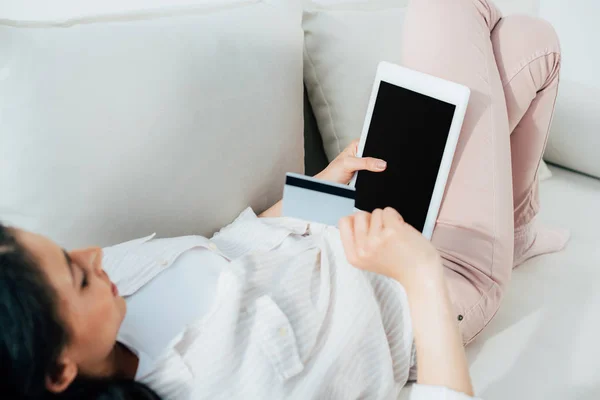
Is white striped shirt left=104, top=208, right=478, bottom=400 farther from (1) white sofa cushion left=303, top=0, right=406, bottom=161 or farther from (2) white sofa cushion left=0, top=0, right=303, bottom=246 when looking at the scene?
(1) white sofa cushion left=303, top=0, right=406, bottom=161

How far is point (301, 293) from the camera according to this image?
682mm

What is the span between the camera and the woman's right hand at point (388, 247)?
1.99 feet

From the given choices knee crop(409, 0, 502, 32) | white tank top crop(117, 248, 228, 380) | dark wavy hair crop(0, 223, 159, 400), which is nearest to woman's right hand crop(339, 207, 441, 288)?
white tank top crop(117, 248, 228, 380)

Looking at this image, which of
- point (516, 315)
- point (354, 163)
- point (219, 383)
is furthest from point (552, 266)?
point (219, 383)

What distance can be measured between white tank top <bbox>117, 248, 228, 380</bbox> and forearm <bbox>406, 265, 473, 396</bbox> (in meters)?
0.26

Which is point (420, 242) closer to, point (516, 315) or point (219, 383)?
point (219, 383)

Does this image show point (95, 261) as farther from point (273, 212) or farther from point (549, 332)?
point (549, 332)

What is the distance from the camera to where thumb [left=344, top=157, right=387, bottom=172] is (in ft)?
2.77

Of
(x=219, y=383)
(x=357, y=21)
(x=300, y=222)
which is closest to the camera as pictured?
(x=219, y=383)

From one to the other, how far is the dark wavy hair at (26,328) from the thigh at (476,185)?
0.53 meters

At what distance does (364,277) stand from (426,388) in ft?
0.59

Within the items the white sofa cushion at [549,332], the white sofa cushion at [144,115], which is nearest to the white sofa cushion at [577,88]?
the white sofa cushion at [549,332]

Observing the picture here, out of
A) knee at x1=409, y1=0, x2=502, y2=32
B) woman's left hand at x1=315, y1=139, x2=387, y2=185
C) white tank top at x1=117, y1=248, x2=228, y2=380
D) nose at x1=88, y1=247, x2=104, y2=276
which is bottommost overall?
white tank top at x1=117, y1=248, x2=228, y2=380

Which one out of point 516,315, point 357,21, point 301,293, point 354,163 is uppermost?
point 357,21
